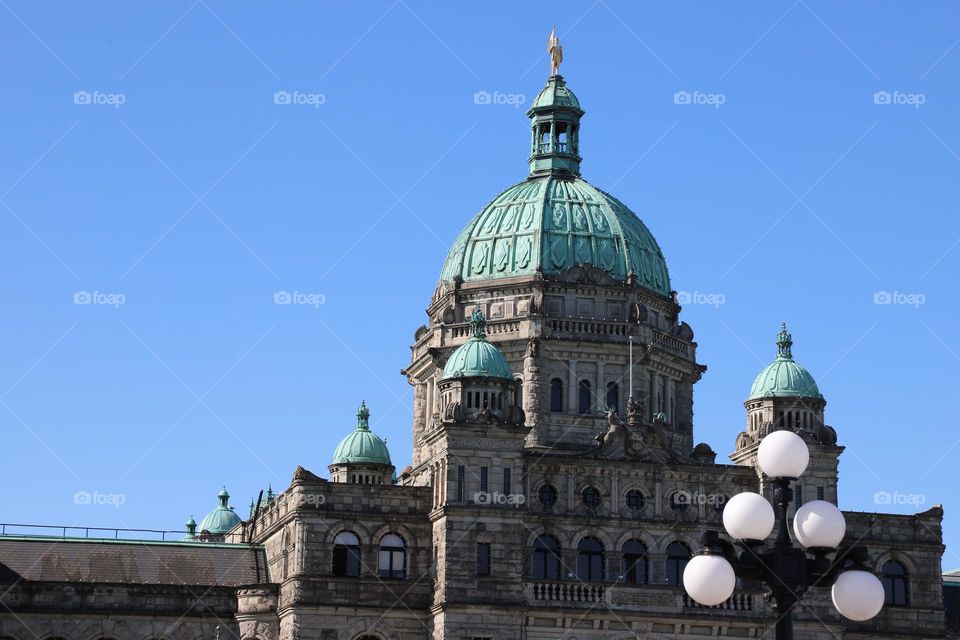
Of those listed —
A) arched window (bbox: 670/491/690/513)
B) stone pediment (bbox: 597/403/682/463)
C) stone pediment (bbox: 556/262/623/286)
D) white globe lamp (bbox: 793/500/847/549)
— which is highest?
stone pediment (bbox: 556/262/623/286)

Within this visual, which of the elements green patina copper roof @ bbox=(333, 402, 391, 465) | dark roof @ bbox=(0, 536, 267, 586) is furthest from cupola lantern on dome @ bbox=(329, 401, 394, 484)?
dark roof @ bbox=(0, 536, 267, 586)

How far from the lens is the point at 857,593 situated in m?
26.1

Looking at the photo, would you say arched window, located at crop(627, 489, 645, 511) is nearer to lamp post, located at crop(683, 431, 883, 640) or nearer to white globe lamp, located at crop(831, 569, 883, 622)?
lamp post, located at crop(683, 431, 883, 640)

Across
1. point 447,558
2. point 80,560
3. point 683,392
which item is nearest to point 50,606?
point 80,560

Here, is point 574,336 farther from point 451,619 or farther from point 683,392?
point 451,619

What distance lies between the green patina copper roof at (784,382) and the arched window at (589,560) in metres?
10.3

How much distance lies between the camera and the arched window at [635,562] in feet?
239

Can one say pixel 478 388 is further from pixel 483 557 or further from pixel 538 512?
pixel 483 557

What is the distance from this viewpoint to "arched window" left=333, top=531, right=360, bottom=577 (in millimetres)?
71562

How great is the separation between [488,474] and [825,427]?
15.7 metres

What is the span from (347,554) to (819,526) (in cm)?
4699

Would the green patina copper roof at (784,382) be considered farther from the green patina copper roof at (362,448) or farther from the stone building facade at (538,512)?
the green patina copper roof at (362,448)

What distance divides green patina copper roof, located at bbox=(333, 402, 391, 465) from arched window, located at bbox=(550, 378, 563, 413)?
393 inches

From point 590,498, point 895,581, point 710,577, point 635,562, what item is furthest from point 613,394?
point 710,577
